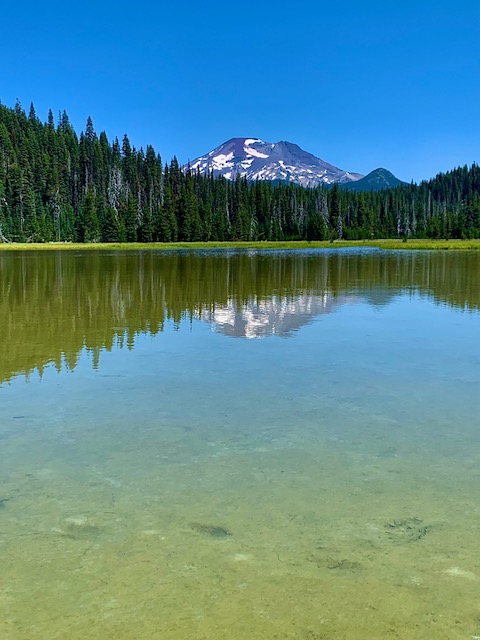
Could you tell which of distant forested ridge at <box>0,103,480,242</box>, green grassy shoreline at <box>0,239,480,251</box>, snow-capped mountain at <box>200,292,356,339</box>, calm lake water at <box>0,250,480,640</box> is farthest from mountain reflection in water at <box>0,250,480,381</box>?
distant forested ridge at <box>0,103,480,242</box>

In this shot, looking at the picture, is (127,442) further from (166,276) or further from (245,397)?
(166,276)

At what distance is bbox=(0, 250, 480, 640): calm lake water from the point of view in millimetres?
4684

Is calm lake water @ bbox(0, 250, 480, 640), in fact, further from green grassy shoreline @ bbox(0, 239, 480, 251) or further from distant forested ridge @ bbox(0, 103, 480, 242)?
distant forested ridge @ bbox(0, 103, 480, 242)

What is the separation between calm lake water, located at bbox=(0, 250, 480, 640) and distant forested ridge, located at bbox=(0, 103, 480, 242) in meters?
119

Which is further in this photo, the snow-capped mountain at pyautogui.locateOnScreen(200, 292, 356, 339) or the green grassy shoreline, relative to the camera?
the green grassy shoreline

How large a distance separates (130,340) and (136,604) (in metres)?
12.1

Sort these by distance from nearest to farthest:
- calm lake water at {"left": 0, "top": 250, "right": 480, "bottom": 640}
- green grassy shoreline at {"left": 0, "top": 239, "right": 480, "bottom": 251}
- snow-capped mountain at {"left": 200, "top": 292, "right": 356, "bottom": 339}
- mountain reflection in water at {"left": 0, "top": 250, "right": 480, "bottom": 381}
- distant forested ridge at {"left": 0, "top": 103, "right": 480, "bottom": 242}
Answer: calm lake water at {"left": 0, "top": 250, "right": 480, "bottom": 640}, mountain reflection in water at {"left": 0, "top": 250, "right": 480, "bottom": 381}, snow-capped mountain at {"left": 200, "top": 292, "right": 356, "bottom": 339}, green grassy shoreline at {"left": 0, "top": 239, "right": 480, "bottom": 251}, distant forested ridge at {"left": 0, "top": 103, "right": 480, "bottom": 242}

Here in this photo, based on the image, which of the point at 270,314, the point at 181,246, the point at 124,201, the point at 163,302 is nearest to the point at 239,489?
the point at 270,314

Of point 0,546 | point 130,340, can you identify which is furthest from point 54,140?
point 0,546

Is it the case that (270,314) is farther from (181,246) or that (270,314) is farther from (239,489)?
(181,246)

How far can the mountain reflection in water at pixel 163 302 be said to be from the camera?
16.3m

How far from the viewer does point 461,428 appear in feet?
29.7

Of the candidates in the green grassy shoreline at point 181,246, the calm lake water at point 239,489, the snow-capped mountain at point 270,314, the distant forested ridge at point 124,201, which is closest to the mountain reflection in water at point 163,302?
the snow-capped mountain at point 270,314

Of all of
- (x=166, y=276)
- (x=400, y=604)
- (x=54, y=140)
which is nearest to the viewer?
(x=400, y=604)
